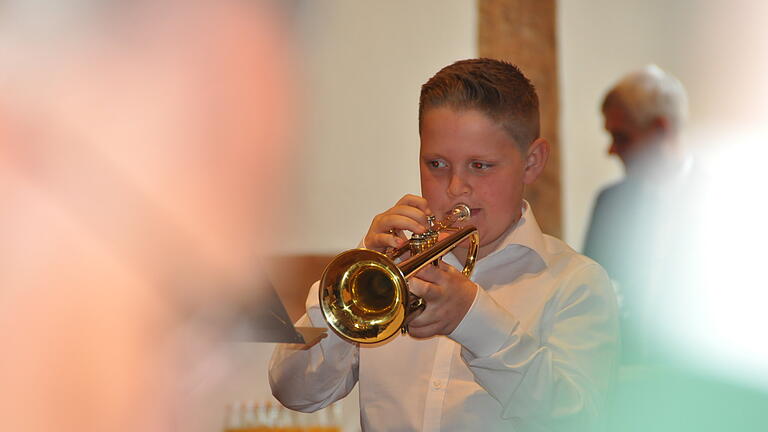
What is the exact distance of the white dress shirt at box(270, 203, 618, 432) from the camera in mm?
903

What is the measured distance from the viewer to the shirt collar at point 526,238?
1.09 metres

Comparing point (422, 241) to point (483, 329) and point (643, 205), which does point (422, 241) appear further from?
point (643, 205)

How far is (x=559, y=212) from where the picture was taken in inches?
95.7

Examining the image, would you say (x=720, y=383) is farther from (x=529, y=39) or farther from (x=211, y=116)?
(x=211, y=116)

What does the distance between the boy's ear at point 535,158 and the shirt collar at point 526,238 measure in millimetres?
42

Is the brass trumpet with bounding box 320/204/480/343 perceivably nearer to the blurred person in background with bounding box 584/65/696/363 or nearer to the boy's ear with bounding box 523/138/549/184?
the boy's ear with bounding box 523/138/549/184

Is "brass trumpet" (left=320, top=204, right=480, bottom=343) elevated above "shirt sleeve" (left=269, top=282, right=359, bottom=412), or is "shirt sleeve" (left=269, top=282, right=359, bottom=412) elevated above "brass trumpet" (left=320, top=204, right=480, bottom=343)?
"brass trumpet" (left=320, top=204, right=480, bottom=343)

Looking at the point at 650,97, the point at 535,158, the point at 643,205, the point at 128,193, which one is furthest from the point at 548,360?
the point at 650,97

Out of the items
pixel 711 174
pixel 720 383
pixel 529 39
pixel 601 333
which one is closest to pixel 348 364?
pixel 601 333

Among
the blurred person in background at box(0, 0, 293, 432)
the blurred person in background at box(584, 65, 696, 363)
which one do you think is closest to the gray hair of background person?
the blurred person in background at box(584, 65, 696, 363)

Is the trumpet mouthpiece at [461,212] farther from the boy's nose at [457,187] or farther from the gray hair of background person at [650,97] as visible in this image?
the gray hair of background person at [650,97]

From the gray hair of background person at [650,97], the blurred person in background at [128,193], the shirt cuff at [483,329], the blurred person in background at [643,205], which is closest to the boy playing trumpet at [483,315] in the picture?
the shirt cuff at [483,329]

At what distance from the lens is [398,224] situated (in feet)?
3.11

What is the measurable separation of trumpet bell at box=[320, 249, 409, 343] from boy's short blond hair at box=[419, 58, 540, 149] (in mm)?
238
